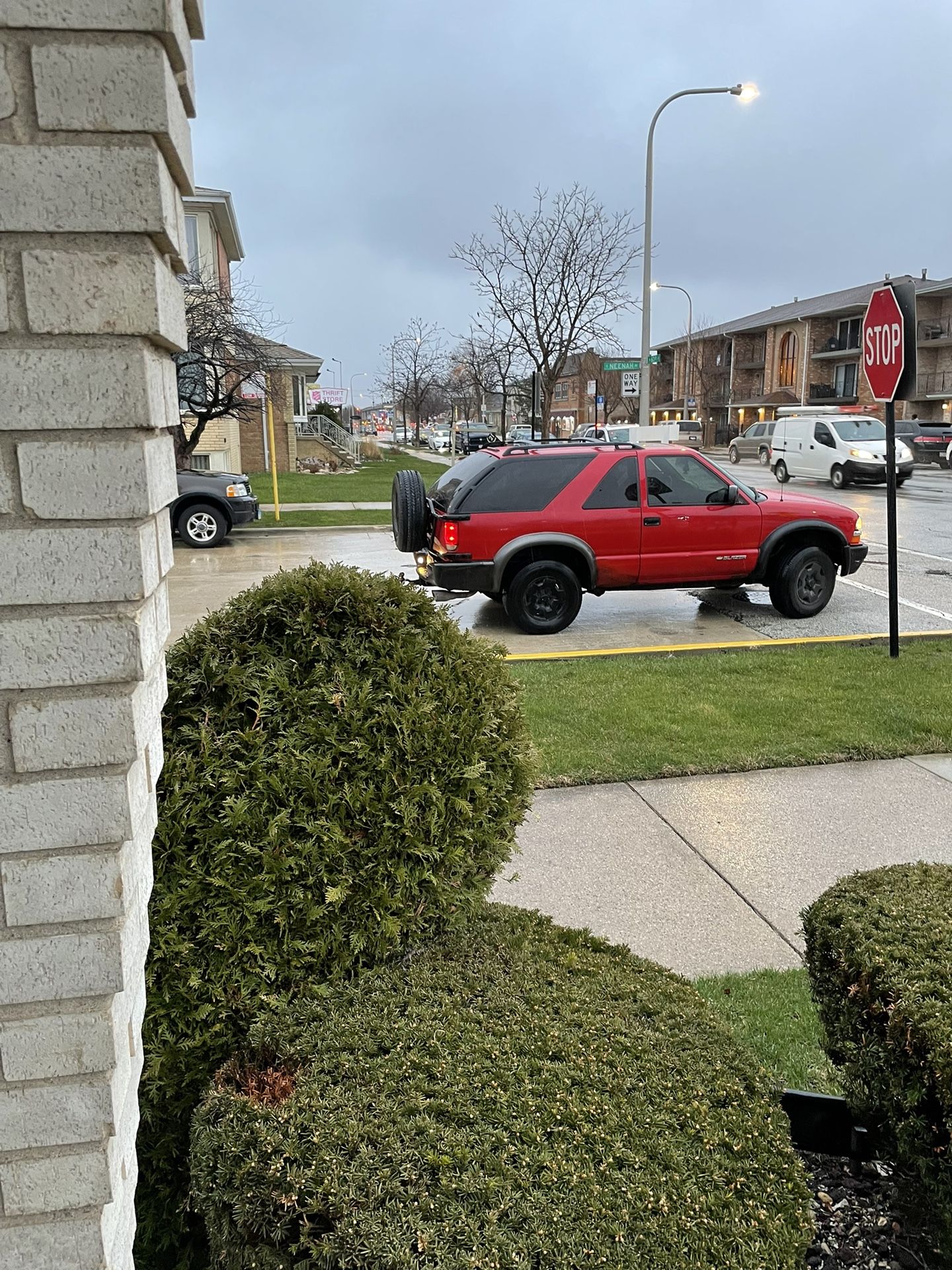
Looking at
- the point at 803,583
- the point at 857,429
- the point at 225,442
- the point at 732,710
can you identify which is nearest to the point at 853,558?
the point at 803,583

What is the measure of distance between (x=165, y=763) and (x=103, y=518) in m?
0.86

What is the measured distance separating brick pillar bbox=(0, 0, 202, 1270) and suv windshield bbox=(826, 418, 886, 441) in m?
28.1

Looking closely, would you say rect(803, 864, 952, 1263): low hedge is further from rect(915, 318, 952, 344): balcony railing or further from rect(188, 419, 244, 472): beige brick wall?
rect(915, 318, 952, 344): balcony railing

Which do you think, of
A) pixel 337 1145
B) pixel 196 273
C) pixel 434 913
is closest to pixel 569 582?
pixel 434 913

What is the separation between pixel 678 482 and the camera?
30.5ft

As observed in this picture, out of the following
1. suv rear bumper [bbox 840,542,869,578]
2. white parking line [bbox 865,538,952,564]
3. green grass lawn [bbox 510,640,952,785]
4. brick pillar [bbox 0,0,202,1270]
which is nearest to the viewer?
brick pillar [bbox 0,0,202,1270]

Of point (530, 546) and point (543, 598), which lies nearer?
point (530, 546)

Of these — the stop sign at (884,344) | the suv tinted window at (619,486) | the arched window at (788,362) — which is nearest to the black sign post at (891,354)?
the stop sign at (884,344)

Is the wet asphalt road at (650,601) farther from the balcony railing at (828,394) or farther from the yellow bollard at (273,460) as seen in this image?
the balcony railing at (828,394)

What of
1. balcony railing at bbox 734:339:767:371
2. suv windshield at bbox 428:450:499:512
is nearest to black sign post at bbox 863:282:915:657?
suv windshield at bbox 428:450:499:512

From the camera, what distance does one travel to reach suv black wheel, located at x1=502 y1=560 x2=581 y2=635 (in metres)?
8.97

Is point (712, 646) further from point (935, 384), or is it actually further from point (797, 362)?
point (797, 362)

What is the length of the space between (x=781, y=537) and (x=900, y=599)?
7.36ft

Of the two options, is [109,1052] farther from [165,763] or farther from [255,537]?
[255,537]
